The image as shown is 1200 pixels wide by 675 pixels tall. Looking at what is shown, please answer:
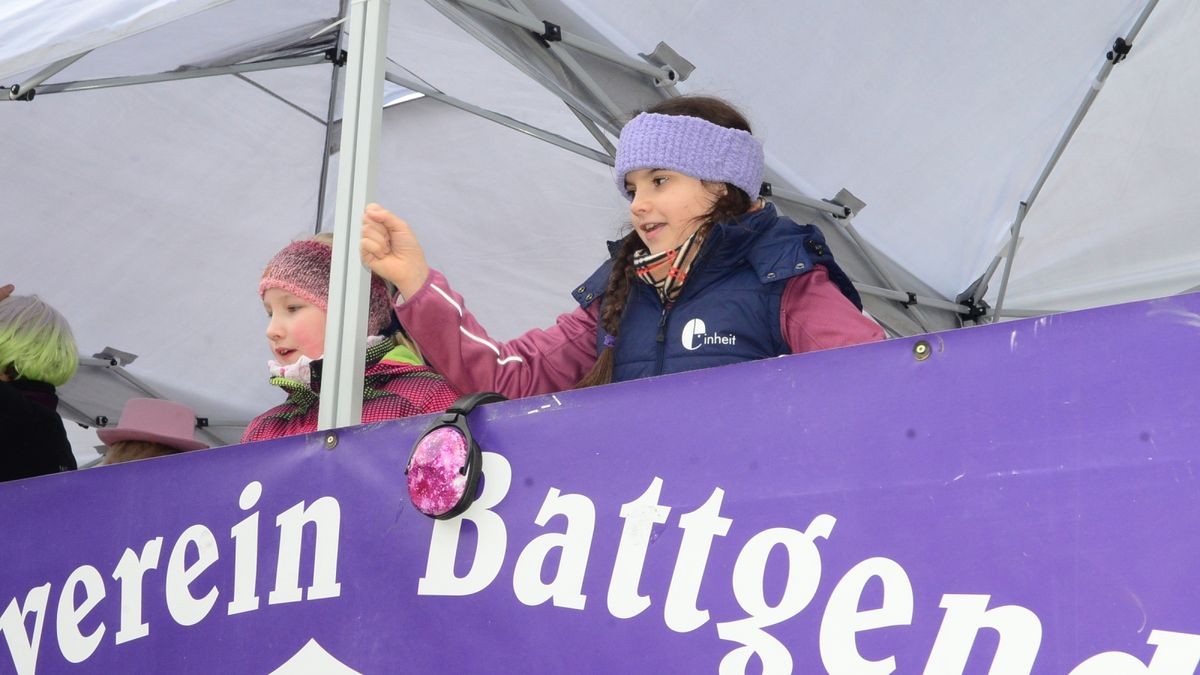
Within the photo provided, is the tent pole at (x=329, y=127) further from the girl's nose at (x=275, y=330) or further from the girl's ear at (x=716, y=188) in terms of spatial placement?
the girl's ear at (x=716, y=188)

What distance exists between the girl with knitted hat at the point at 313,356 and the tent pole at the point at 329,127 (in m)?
1.96

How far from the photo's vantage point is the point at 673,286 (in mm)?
2031

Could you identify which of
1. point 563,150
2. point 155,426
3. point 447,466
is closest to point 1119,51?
point 563,150

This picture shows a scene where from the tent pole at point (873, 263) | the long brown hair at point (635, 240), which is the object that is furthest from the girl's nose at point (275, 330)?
the tent pole at point (873, 263)

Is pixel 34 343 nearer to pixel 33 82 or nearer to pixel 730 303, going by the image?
pixel 33 82

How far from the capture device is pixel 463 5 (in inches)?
135

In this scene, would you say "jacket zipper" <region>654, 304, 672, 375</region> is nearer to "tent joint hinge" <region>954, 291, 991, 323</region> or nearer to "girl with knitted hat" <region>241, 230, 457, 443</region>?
"girl with knitted hat" <region>241, 230, 457, 443</region>

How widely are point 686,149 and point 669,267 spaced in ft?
0.70

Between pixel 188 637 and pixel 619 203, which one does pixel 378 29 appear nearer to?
pixel 188 637

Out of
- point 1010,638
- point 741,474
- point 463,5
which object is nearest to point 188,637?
point 741,474

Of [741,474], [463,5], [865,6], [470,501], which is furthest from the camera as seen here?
[865,6]

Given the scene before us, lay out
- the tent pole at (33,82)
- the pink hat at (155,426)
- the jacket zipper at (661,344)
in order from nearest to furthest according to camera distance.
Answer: the jacket zipper at (661,344), the pink hat at (155,426), the tent pole at (33,82)

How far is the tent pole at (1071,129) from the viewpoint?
386 cm

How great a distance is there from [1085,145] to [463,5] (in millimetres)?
2042
